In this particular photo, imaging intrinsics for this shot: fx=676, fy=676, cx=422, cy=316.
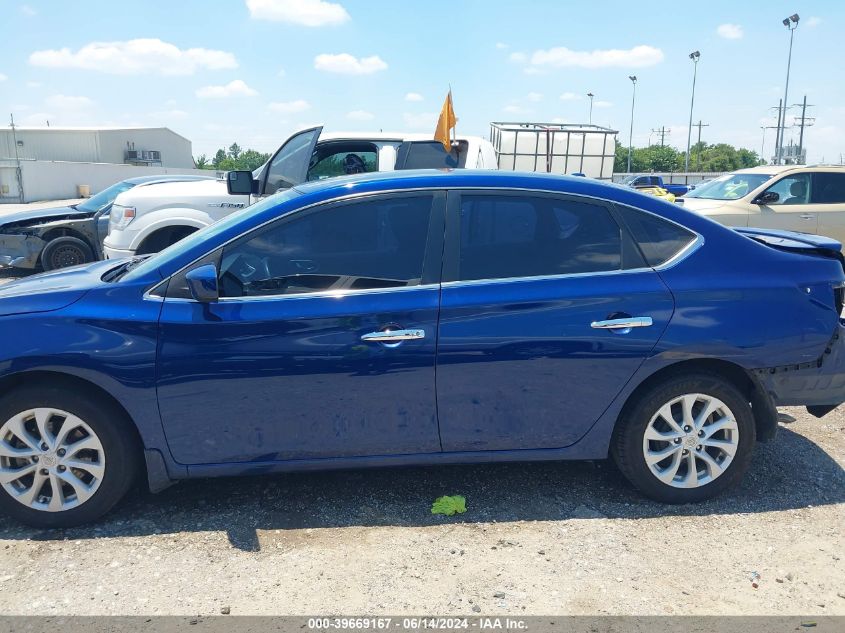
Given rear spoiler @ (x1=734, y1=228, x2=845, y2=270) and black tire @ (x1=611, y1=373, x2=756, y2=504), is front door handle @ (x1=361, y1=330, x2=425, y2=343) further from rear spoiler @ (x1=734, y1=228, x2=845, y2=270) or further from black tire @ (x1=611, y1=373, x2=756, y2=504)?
rear spoiler @ (x1=734, y1=228, x2=845, y2=270)

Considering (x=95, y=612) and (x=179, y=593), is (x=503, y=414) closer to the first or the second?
(x=179, y=593)

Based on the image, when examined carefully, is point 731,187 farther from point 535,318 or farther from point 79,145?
point 79,145

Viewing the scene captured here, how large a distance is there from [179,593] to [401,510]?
1.17 meters

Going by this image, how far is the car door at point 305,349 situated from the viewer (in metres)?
3.24

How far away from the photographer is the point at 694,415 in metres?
3.58

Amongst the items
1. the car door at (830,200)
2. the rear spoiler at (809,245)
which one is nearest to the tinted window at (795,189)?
the car door at (830,200)

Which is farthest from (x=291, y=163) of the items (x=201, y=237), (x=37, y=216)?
(x=37, y=216)

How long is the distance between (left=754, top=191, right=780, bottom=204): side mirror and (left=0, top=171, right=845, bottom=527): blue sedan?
711 cm

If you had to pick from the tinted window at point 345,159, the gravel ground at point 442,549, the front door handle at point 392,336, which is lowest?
the gravel ground at point 442,549

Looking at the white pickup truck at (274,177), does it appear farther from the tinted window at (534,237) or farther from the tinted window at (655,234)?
the tinted window at (655,234)

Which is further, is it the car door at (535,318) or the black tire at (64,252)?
the black tire at (64,252)

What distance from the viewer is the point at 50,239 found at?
1059 cm

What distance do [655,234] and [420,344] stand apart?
1407mm

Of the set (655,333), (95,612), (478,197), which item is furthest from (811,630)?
(95,612)
